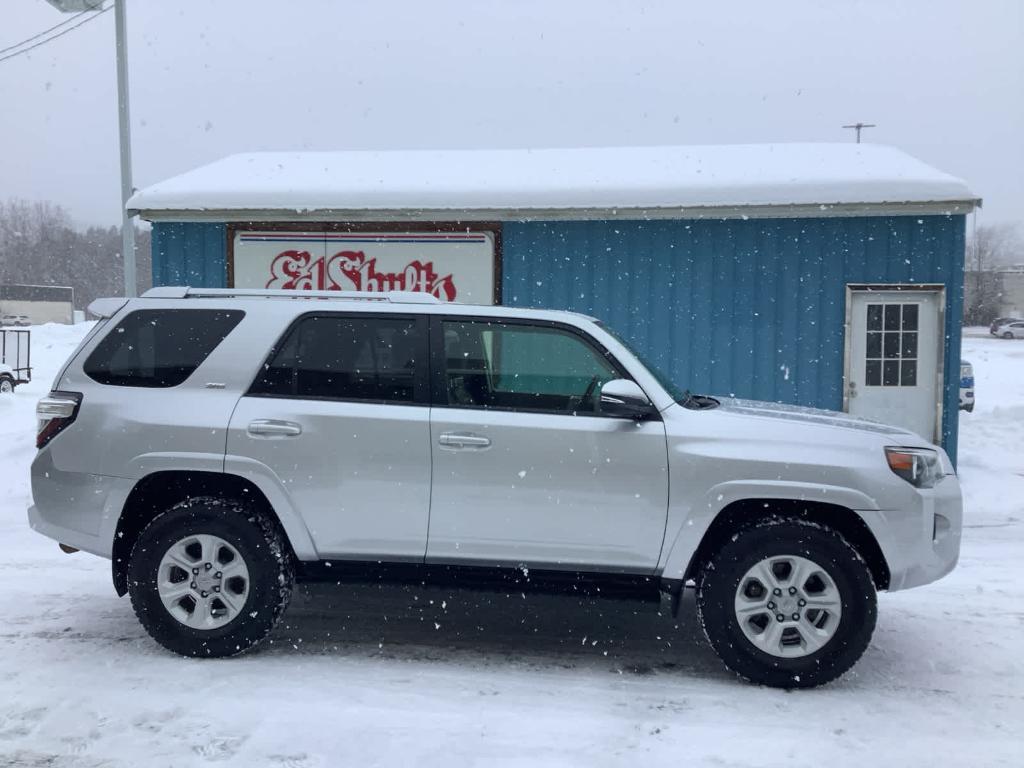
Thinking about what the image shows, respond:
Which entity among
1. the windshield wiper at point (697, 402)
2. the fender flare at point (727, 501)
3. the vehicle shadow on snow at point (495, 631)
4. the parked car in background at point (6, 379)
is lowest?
the vehicle shadow on snow at point (495, 631)

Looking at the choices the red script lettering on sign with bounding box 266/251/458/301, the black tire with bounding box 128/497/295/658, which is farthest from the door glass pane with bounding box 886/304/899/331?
the black tire with bounding box 128/497/295/658

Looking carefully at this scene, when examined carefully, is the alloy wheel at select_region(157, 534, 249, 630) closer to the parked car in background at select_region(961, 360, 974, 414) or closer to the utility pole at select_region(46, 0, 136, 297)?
the utility pole at select_region(46, 0, 136, 297)

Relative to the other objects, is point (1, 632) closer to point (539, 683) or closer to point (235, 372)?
point (235, 372)

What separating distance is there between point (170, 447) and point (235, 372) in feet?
1.67

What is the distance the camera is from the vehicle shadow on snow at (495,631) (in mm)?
4762

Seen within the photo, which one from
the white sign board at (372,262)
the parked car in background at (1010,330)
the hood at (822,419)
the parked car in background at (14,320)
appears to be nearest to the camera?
the hood at (822,419)

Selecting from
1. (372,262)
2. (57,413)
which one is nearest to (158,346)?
(57,413)

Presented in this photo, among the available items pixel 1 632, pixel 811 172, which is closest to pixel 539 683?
pixel 1 632

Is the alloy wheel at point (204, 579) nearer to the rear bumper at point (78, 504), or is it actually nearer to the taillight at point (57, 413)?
the rear bumper at point (78, 504)

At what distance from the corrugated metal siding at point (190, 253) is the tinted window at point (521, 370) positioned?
285 inches

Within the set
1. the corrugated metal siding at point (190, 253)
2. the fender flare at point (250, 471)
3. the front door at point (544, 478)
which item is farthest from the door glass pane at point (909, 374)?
the corrugated metal siding at point (190, 253)

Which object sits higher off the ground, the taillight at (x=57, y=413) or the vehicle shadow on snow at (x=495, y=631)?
the taillight at (x=57, y=413)

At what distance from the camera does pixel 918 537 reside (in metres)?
4.34

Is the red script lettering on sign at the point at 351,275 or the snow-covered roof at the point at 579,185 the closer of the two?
the snow-covered roof at the point at 579,185
